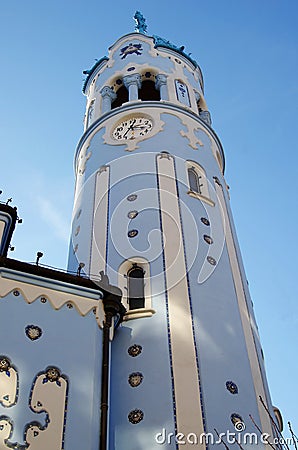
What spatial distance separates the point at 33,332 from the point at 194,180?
7.89 m

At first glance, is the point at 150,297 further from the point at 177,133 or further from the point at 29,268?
the point at 177,133

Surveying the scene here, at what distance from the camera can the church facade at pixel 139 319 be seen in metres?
9.57

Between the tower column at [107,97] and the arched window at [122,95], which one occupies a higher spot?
the arched window at [122,95]

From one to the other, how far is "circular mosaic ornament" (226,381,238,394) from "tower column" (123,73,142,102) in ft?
38.6

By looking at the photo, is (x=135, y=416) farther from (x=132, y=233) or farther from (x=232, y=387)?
(x=132, y=233)

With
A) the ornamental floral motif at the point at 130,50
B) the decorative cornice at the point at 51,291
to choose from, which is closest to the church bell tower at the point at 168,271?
the decorative cornice at the point at 51,291

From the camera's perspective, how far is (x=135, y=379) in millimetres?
11094

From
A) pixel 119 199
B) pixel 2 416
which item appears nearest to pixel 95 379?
pixel 2 416

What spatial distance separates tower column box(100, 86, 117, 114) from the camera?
2067 centimetres

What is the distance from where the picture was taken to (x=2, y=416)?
8.81 m

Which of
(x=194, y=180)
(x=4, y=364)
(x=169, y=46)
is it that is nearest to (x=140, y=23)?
(x=169, y=46)

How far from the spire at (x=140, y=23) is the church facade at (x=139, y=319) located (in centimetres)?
1243

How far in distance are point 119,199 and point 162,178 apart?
132cm

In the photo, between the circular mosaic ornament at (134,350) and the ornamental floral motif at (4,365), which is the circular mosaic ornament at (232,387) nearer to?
the circular mosaic ornament at (134,350)
